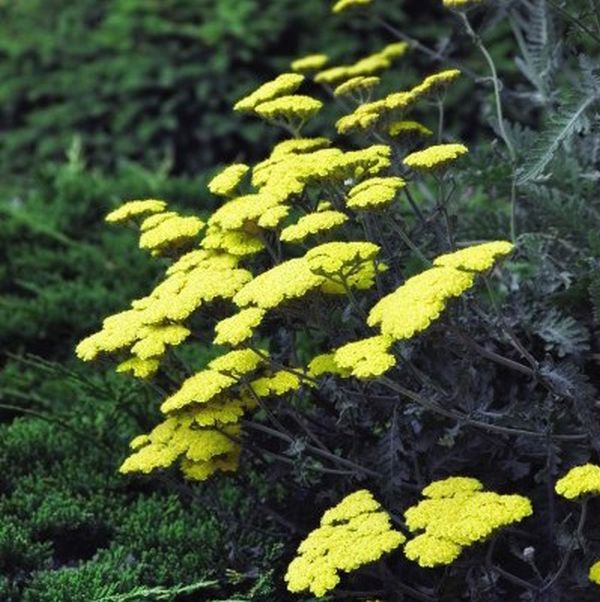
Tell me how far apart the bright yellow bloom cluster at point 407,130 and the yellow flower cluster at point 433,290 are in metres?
0.68

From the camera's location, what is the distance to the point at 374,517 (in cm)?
276

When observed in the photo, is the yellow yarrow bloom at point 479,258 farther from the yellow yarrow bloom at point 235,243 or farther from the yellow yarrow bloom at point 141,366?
the yellow yarrow bloom at point 141,366

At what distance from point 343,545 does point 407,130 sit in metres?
1.06

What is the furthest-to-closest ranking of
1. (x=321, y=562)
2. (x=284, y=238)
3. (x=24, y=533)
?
1. (x=24, y=533)
2. (x=284, y=238)
3. (x=321, y=562)

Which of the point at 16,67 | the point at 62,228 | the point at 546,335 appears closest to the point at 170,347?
the point at 546,335

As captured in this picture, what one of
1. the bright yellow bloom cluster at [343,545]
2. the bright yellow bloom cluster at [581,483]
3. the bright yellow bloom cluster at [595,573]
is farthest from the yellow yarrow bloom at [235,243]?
the bright yellow bloom cluster at [595,573]

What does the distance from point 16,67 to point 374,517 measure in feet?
21.6

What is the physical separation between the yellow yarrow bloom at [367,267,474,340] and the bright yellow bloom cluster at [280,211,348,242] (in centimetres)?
26

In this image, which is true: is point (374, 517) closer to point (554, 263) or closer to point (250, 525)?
point (250, 525)

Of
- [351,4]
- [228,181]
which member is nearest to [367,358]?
[228,181]

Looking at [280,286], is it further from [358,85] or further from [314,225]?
[358,85]

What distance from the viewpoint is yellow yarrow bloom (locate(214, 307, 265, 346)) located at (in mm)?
2799

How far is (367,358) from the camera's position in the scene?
105 inches

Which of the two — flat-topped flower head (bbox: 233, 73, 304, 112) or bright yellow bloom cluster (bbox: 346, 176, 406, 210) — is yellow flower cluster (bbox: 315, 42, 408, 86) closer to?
flat-topped flower head (bbox: 233, 73, 304, 112)
